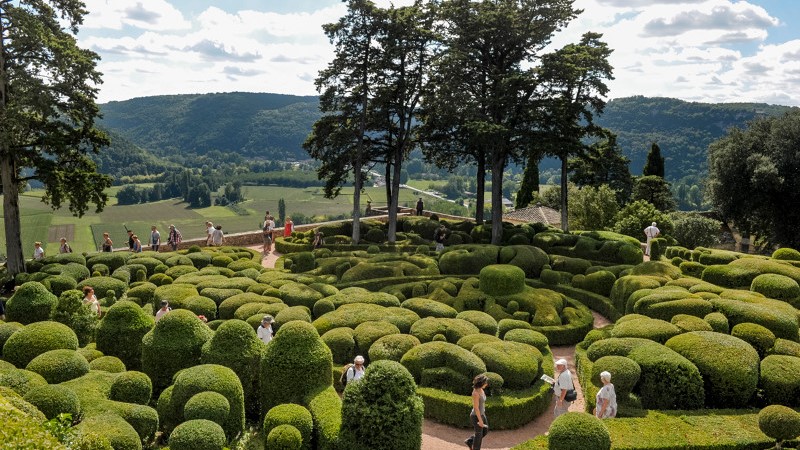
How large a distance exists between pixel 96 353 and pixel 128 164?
135 m

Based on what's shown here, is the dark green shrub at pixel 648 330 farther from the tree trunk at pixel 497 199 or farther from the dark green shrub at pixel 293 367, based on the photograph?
the tree trunk at pixel 497 199

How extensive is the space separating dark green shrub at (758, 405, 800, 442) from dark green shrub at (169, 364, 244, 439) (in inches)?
391

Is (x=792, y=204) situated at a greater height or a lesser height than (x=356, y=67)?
lesser

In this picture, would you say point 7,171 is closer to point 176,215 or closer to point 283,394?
point 283,394

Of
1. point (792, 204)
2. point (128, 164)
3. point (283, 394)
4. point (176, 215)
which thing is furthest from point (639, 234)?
point (128, 164)

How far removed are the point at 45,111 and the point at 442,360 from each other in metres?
16.9

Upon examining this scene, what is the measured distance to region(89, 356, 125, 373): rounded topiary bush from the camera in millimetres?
12992

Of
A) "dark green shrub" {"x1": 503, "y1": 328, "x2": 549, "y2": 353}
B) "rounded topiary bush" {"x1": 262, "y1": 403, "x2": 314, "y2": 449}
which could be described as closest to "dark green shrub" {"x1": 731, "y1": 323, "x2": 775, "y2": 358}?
"dark green shrub" {"x1": 503, "y1": 328, "x2": 549, "y2": 353}

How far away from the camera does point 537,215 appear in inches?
1895

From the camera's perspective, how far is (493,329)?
17.1 metres

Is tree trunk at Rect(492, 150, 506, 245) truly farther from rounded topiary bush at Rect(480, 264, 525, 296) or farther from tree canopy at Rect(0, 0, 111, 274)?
tree canopy at Rect(0, 0, 111, 274)

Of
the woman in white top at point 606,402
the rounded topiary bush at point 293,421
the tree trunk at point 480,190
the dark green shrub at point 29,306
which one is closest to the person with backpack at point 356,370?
the rounded topiary bush at point 293,421

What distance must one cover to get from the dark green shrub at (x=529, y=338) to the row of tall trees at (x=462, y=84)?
13.6 meters

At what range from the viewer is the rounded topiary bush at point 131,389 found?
1138 centimetres
